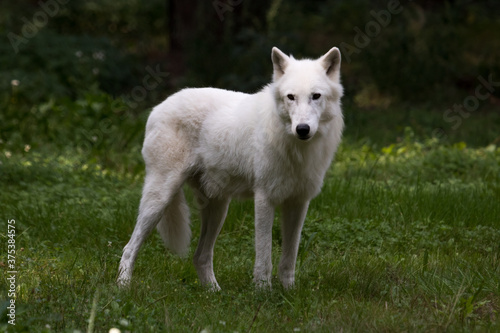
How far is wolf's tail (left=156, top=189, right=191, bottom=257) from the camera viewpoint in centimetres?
534

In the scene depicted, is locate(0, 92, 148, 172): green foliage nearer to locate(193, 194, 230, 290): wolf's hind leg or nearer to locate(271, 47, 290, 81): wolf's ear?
Result: locate(193, 194, 230, 290): wolf's hind leg

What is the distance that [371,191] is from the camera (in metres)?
6.66

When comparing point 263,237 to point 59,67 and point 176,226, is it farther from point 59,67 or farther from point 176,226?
point 59,67

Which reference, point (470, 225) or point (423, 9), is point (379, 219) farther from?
point (423, 9)

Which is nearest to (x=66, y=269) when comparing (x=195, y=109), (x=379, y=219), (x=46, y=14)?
(x=195, y=109)

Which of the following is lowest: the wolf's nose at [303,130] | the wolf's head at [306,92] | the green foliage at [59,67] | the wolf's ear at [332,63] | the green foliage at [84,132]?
the green foliage at [84,132]

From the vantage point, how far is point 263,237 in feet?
A: 15.7

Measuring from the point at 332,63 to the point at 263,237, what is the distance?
1.42 m

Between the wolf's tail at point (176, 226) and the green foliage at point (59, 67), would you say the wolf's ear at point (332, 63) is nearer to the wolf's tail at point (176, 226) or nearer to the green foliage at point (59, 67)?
the wolf's tail at point (176, 226)

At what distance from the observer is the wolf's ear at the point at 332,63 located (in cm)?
471

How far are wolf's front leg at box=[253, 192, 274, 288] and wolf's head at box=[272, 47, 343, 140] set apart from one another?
62 cm

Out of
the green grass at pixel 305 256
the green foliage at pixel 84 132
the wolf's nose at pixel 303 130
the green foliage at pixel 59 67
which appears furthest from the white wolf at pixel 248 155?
the green foliage at pixel 59 67

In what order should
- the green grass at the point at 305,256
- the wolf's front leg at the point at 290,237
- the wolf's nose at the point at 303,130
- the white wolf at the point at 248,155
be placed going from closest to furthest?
the green grass at the point at 305,256 → the wolf's nose at the point at 303,130 → the white wolf at the point at 248,155 → the wolf's front leg at the point at 290,237

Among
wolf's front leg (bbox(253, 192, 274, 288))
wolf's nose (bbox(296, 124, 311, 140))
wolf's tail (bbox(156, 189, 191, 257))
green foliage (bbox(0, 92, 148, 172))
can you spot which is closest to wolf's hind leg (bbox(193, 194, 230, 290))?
wolf's tail (bbox(156, 189, 191, 257))
